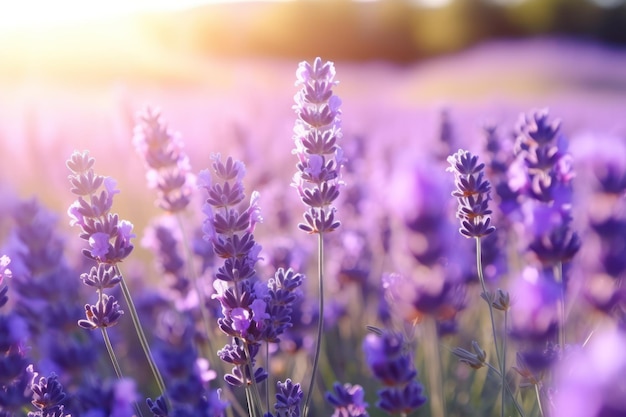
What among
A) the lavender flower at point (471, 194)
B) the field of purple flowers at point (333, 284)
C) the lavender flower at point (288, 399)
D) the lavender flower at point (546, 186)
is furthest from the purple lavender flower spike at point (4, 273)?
the lavender flower at point (546, 186)

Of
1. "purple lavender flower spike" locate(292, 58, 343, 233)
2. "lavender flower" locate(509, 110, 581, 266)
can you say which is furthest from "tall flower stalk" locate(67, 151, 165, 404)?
"lavender flower" locate(509, 110, 581, 266)

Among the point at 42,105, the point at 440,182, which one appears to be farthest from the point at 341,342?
the point at 42,105

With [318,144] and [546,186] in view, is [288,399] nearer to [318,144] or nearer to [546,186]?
[318,144]

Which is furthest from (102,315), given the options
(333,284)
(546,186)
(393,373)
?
(333,284)

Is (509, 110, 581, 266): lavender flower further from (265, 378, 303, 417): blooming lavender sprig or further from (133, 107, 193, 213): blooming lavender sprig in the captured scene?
(133, 107, 193, 213): blooming lavender sprig

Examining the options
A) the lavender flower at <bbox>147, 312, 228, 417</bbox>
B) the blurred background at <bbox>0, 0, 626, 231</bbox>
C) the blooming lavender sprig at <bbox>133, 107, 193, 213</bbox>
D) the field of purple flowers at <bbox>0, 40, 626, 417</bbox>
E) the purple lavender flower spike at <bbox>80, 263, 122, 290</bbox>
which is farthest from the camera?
the blurred background at <bbox>0, 0, 626, 231</bbox>

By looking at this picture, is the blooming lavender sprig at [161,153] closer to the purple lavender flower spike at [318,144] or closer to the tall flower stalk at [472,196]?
the purple lavender flower spike at [318,144]

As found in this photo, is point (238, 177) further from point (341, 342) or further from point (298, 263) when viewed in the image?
point (341, 342)
